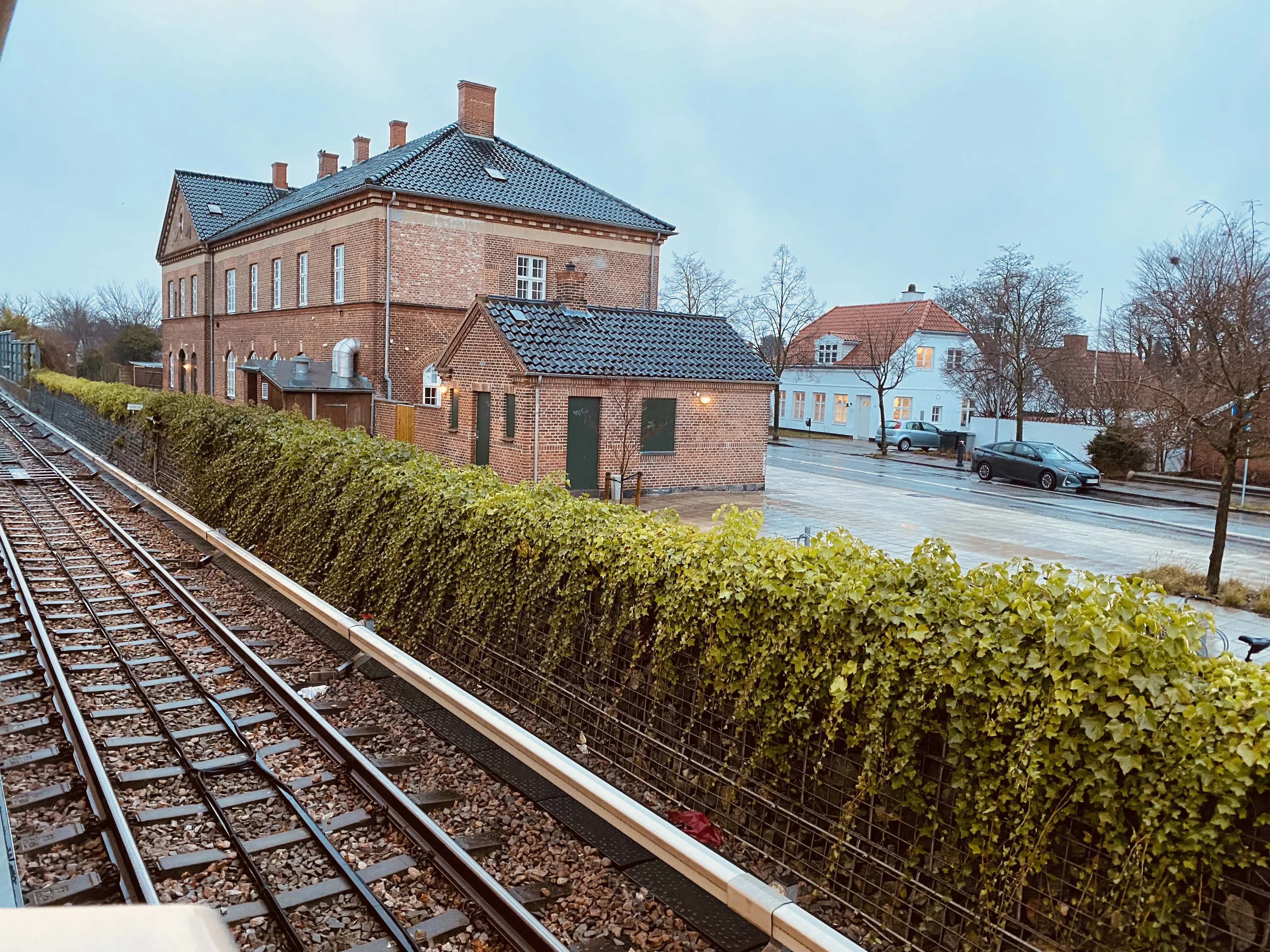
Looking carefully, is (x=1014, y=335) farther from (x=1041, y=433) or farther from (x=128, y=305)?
(x=128, y=305)

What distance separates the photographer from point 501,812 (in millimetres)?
6043

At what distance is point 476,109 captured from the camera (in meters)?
33.1

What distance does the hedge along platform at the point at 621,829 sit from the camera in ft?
14.4

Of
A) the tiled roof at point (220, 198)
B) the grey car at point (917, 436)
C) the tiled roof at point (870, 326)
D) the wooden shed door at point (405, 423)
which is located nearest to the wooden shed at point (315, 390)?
the wooden shed door at point (405, 423)

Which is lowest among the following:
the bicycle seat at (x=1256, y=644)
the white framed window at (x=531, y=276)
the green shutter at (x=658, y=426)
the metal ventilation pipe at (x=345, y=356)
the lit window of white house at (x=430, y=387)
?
the bicycle seat at (x=1256, y=644)

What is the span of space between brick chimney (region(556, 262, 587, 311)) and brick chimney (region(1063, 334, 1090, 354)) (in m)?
33.8

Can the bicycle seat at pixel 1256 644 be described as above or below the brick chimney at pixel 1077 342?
Answer: below

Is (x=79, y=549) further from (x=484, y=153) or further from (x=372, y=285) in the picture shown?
(x=484, y=153)

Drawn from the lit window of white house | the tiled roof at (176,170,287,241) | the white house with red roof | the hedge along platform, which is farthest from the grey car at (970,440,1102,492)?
the tiled roof at (176,170,287,241)

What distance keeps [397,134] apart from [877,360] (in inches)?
985

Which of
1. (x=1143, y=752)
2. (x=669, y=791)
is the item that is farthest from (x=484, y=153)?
(x=1143, y=752)

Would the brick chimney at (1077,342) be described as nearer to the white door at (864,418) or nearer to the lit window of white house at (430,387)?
the white door at (864,418)

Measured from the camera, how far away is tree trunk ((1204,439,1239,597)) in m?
14.4

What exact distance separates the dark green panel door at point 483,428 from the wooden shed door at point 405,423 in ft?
11.6
